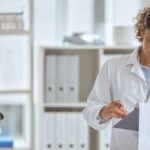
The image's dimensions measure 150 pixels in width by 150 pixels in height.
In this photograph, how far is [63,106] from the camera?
3191 millimetres

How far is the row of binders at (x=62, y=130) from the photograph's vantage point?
10.3ft

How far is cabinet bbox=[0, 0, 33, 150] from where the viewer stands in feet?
9.83

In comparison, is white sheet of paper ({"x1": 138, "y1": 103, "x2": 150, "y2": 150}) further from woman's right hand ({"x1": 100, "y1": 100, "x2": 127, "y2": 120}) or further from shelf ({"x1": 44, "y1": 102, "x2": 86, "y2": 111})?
shelf ({"x1": 44, "y1": 102, "x2": 86, "y2": 111})

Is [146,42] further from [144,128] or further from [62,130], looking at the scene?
[62,130]

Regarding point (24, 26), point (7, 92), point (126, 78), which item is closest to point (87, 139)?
point (7, 92)

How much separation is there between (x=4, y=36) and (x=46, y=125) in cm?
79

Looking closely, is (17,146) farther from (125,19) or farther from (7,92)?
(125,19)

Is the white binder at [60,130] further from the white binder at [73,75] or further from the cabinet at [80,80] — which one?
the white binder at [73,75]

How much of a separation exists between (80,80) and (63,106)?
10.1 inches

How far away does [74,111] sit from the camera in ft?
10.6

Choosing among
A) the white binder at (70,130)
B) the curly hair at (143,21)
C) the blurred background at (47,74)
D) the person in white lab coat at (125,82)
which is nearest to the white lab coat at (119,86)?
the person in white lab coat at (125,82)

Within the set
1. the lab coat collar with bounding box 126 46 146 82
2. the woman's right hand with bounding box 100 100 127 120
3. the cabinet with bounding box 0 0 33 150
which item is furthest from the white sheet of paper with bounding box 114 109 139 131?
the cabinet with bounding box 0 0 33 150

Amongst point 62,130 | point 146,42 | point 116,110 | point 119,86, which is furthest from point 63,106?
point 116,110

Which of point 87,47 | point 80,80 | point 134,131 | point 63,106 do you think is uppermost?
point 87,47
